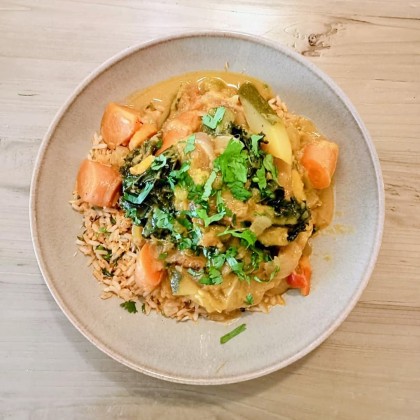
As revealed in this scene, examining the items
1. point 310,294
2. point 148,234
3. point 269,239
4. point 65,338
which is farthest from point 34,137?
point 310,294

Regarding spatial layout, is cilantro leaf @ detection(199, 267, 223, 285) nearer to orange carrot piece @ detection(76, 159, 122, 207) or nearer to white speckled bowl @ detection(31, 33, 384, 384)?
white speckled bowl @ detection(31, 33, 384, 384)

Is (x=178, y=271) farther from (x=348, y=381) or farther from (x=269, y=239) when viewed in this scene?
(x=348, y=381)

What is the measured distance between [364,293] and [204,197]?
134 centimetres

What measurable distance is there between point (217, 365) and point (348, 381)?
93 centimetres

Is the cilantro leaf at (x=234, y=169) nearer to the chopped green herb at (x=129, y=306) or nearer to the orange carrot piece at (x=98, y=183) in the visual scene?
the orange carrot piece at (x=98, y=183)

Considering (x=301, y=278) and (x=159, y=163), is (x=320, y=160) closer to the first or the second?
(x=301, y=278)

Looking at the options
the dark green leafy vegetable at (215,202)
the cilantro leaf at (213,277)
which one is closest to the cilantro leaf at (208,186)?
the dark green leafy vegetable at (215,202)

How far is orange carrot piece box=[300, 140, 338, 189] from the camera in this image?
9.34 feet

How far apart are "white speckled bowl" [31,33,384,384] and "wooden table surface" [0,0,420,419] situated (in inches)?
15.7

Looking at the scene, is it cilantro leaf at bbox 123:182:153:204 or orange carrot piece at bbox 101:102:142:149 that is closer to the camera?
cilantro leaf at bbox 123:182:153:204

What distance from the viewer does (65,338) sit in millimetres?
3084

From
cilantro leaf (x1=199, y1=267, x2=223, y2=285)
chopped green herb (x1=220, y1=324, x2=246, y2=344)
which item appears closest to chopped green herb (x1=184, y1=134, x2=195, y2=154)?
cilantro leaf (x1=199, y1=267, x2=223, y2=285)

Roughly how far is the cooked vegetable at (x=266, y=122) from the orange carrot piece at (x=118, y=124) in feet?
2.23

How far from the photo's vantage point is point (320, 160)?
285cm
